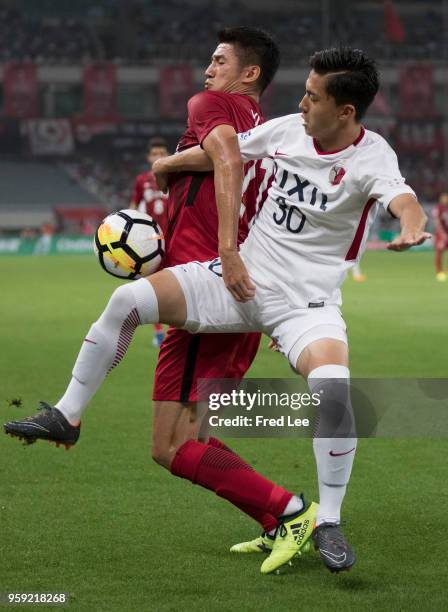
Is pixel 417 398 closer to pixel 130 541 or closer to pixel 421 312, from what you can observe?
pixel 130 541

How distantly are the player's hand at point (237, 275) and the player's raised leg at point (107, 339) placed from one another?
230 mm

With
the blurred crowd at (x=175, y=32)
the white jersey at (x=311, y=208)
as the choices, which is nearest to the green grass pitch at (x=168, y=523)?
the white jersey at (x=311, y=208)

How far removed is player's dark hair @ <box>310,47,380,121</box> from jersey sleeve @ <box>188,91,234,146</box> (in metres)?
0.50

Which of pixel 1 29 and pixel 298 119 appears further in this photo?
pixel 1 29

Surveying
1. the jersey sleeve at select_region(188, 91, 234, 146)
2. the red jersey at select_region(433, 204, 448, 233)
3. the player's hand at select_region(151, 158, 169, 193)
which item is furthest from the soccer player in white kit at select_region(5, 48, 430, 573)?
the red jersey at select_region(433, 204, 448, 233)

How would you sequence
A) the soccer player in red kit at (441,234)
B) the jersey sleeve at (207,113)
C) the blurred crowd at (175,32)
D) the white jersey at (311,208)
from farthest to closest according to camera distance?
the blurred crowd at (175,32), the soccer player in red kit at (441,234), the jersey sleeve at (207,113), the white jersey at (311,208)

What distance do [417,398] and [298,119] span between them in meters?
4.94

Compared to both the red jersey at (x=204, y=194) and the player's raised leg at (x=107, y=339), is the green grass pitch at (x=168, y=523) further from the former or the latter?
the red jersey at (x=204, y=194)

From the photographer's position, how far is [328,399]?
13.6ft

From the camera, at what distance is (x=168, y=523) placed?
5223 mm

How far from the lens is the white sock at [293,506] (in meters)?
4.66

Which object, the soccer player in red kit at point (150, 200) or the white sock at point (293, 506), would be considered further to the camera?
the soccer player in red kit at point (150, 200)

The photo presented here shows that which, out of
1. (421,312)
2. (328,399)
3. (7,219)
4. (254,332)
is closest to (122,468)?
(254,332)

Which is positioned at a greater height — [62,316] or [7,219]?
[62,316]
